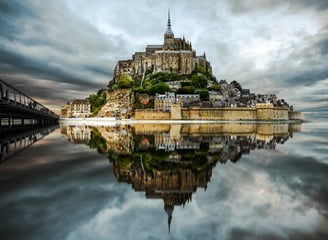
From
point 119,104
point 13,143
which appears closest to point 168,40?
point 119,104

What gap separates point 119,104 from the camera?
54750mm

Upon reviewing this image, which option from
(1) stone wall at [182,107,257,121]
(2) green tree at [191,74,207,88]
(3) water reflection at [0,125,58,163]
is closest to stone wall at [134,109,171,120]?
(1) stone wall at [182,107,257,121]

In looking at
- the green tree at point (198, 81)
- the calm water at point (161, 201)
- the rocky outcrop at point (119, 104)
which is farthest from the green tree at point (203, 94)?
the calm water at point (161, 201)

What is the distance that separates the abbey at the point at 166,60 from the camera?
63125 millimetres

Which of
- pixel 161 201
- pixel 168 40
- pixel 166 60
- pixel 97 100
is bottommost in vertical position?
pixel 161 201

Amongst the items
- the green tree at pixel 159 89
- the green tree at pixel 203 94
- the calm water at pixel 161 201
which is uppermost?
the green tree at pixel 159 89

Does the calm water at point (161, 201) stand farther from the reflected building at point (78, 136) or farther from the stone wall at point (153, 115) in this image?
the stone wall at point (153, 115)

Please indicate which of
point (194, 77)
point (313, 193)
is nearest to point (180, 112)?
point (194, 77)

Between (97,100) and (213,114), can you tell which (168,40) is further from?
(213,114)

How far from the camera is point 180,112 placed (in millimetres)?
46844

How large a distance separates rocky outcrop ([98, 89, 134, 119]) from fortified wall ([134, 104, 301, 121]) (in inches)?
198

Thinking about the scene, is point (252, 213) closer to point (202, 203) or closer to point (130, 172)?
point (202, 203)

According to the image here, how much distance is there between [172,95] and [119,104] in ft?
37.1

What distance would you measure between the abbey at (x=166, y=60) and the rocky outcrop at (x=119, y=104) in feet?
37.8
